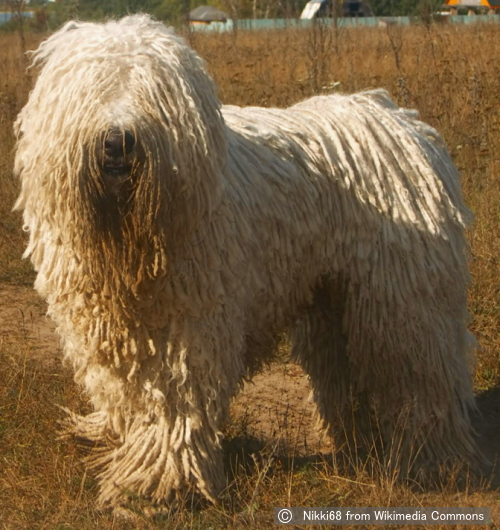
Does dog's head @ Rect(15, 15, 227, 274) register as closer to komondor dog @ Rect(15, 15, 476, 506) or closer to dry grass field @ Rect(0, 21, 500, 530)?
komondor dog @ Rect(15, 15, 476, 506)

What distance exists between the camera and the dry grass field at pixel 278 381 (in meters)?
3.71

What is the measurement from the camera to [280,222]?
12.4ft

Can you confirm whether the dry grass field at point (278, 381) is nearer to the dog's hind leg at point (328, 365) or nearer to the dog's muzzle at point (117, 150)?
the dog's hind leg at point (328, 365)

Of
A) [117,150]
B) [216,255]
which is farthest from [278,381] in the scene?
[117,150]

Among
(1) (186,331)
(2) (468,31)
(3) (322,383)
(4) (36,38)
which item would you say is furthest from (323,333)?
(4) (36,38)

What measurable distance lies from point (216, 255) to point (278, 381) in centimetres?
222

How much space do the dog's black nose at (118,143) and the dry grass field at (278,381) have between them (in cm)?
138

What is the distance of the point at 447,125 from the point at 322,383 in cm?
405

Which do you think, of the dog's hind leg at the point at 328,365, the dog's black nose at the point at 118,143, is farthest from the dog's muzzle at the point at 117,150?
the dog's hind leg at the point at 328,365

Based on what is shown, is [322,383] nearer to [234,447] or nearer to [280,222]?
[234,447]

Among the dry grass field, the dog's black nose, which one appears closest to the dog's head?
the dog's black nose

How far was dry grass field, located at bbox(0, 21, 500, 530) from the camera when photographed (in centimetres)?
371

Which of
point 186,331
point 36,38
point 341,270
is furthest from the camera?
point 36,38

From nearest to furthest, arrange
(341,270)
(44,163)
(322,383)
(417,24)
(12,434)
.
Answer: (44,163)
(341,270)
(12,434)
(322,383)
(417,24)
